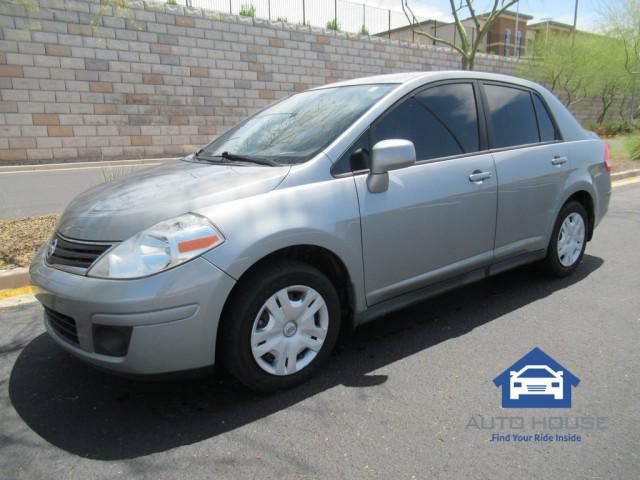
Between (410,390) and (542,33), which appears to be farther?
(542,33)

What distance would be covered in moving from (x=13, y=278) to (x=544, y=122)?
189 inches

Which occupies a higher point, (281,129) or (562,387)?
(281,129)

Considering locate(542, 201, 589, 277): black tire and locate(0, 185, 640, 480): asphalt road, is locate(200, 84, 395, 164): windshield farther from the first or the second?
locate(542, 201, 589, 277): black tire

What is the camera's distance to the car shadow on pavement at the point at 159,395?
2.36 m

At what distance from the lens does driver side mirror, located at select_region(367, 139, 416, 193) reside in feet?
9.10

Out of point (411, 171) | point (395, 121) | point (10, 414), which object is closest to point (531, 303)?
point (411, 171)

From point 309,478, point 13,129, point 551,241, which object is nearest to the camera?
point 309,478

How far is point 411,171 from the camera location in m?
3.10

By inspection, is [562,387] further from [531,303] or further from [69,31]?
[69,31]

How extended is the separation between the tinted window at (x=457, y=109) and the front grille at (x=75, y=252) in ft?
7.10

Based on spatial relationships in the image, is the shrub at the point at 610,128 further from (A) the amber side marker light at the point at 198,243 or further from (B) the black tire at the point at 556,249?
(A) the amber side marker light at the point at 198,243

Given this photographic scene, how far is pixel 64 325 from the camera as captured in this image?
2520 mm

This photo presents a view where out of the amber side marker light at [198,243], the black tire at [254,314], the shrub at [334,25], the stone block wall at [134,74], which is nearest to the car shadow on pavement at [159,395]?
the black tire at [254,314]

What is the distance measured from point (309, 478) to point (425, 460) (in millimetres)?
510
